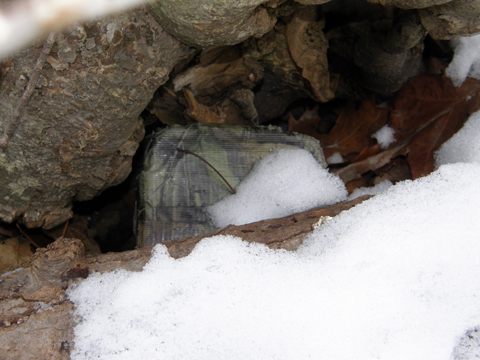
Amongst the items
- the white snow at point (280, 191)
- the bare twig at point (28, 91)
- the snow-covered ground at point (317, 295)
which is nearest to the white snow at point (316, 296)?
the snow-covered ground at point (317, 295)

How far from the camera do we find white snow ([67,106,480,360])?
0.89 m

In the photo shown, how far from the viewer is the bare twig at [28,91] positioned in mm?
942

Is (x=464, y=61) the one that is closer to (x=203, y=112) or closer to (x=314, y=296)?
(x=203, y=112)

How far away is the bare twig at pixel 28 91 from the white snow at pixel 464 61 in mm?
1747

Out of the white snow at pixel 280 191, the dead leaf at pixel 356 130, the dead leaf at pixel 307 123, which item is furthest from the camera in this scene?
the dead leaf at pixel 307 123

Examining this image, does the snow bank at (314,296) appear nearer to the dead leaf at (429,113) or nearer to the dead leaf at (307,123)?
the dead leaf at (429,113)

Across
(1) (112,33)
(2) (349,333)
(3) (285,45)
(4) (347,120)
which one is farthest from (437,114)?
(1) (112,33)

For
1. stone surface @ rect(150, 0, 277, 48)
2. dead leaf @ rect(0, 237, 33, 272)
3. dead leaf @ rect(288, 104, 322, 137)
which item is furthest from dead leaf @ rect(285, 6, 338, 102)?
dead leaf @ rect(0, 237, 33, 272)

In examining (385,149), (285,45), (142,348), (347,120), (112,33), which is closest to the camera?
(142,348)

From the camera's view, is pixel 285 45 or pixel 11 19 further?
pixel 285 45

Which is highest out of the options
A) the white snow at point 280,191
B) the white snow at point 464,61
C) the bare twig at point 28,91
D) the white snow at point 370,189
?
the bare twig at point 28,91

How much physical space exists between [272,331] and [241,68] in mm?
1180

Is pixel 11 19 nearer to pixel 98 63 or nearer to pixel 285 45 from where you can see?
pixel 98 63

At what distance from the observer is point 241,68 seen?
157 cm
